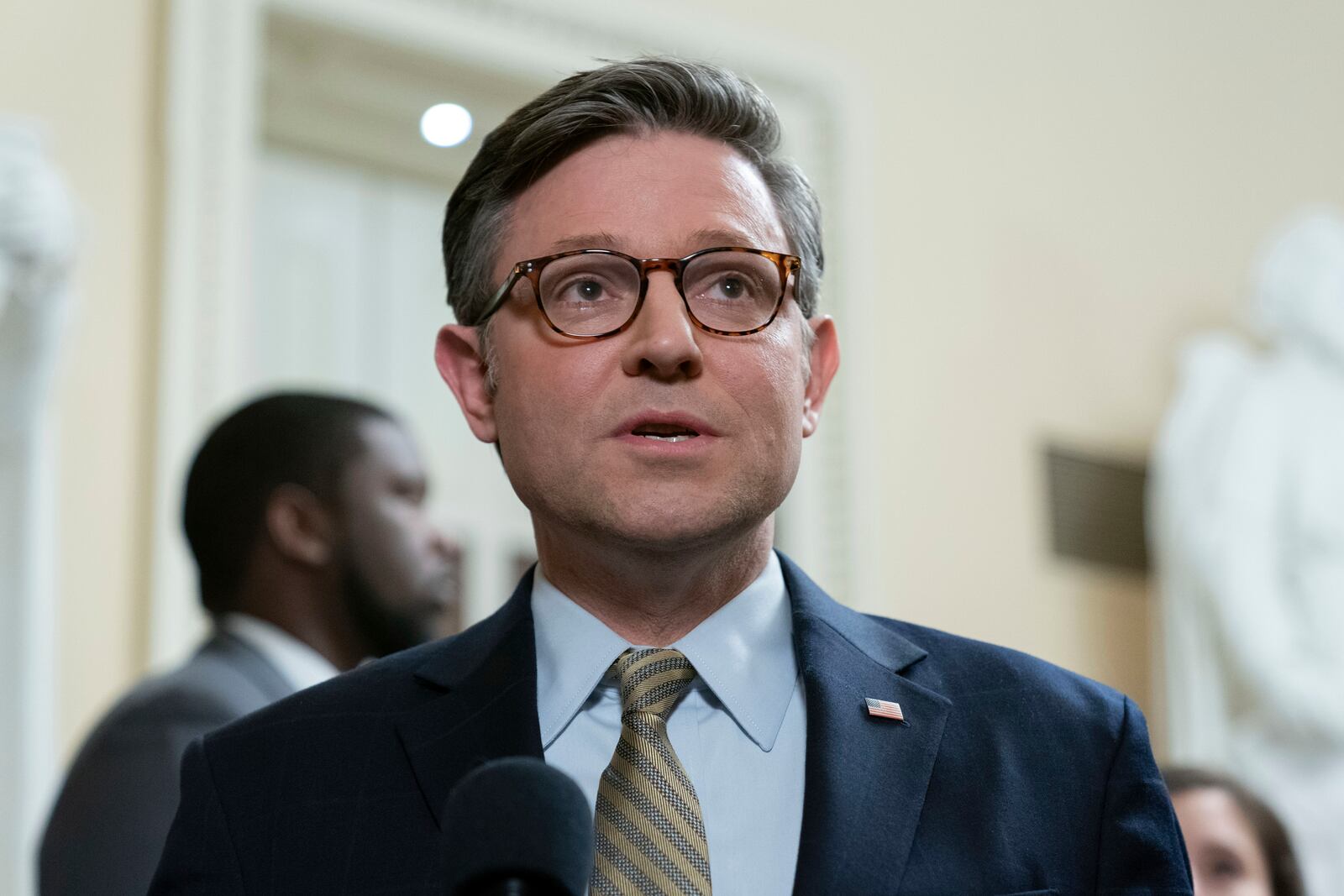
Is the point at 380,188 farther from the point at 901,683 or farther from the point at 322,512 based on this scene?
the point at 901,683

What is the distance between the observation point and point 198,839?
5.53ft

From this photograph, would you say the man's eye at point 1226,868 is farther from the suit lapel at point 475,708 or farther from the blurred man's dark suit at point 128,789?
the suit lapel at point 475,708

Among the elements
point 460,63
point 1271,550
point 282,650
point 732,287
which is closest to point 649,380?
point 732,287

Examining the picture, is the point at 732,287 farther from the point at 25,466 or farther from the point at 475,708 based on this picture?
the point at 25,466

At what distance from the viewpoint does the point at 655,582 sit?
5.82 feet

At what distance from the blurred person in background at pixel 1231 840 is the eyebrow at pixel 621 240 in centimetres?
177

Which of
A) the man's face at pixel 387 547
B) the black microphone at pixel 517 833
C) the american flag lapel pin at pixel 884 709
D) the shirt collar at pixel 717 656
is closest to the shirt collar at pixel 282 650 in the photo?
the man's face at pixel 387 547

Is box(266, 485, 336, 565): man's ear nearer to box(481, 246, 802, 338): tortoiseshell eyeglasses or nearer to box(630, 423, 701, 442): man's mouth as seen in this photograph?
box(481, 246, 802, 338): tortoiseshell eyeglasses

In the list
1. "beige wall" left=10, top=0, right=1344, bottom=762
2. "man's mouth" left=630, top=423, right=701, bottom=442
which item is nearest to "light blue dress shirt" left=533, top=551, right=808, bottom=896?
"man's mouth" left=630, top=423, right=701, bottom=442

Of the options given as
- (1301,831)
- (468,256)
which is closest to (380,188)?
(1301,831)

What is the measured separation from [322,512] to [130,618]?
148 centimetres

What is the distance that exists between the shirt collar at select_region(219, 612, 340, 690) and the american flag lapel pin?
1339mm

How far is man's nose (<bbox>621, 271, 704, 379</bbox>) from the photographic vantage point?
170cm

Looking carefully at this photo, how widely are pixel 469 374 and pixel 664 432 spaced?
1.04 feet
